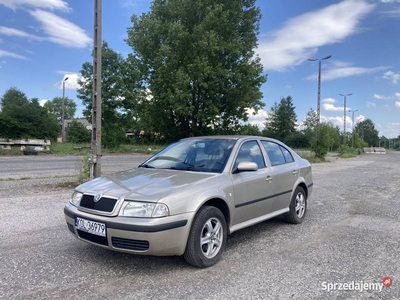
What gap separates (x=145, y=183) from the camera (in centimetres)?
365

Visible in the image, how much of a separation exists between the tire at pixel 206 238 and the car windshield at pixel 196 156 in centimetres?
67

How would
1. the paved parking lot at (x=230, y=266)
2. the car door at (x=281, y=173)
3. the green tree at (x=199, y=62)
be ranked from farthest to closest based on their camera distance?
1. the green tree at (x=199, y=62)
2. the car door at (x=281, y=173)
3. the paved parking lot at (x=230, y=266)

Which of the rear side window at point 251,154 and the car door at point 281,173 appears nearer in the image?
the rear side window at point 251,154

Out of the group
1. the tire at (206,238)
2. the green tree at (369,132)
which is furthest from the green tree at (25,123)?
the green tree at (369,132)

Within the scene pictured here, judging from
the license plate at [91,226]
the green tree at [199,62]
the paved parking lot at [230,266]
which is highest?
the green tree at [199,62]

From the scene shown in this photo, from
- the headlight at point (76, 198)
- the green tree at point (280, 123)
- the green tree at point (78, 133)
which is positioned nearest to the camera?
the headlight at point (76, 198)

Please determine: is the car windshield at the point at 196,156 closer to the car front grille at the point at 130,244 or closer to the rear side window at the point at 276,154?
the rear side window at the point at 276,154

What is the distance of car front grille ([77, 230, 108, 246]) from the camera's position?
10.9 feet

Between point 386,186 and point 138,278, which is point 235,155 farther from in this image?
point 386,186

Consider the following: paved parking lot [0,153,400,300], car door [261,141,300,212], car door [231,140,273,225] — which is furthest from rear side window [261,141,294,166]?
paved parking lot [0,153,400,300]

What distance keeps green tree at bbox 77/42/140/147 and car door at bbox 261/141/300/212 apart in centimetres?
2115

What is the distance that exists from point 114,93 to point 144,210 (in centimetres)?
2402

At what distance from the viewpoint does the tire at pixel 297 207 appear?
213 inches

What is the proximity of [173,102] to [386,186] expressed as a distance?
18845mm
